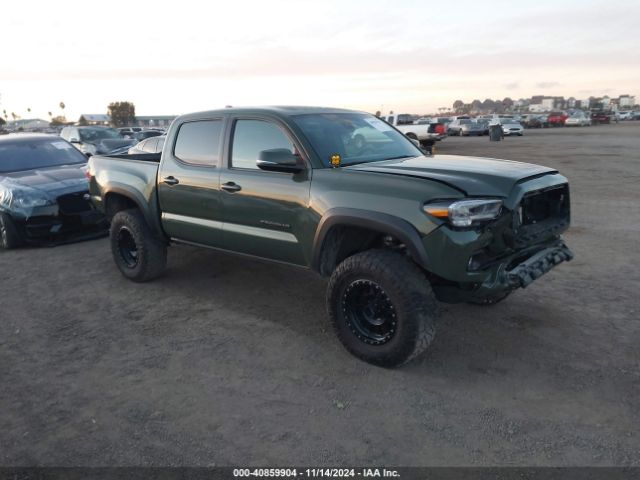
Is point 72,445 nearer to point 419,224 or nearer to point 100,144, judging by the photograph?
point 419,224

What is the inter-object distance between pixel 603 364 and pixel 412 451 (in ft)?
5.81

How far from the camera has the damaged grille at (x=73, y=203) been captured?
24.9 feet

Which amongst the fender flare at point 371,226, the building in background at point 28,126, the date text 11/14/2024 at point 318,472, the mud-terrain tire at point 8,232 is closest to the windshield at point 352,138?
the fender flare at point 371,226

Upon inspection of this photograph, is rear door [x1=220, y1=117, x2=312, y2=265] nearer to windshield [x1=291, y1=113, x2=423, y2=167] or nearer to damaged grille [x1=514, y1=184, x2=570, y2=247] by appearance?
windshield [x1=291, y1=113, x2=423, y2=167]

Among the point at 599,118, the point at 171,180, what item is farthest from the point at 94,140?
the point at 599,118

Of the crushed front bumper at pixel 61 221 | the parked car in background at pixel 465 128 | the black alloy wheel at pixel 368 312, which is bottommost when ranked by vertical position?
the black alloy wheel at pixel 368 312

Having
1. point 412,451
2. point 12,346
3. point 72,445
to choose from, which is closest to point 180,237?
point 12,346

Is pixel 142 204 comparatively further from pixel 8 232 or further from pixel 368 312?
pixel 8 232

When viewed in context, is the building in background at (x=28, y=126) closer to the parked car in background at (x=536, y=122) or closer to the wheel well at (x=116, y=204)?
the parked car in background at (x=536, y=122)

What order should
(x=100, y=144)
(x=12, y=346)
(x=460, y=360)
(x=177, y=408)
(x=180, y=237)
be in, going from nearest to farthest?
(x=177, y=408) → (x=460, y=360) → (x=12, y=346) → (x=180, y=237) → (x=100, y=144)

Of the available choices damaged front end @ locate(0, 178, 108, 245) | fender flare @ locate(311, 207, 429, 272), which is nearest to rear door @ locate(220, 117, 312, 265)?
fender flare @ locate(311, 207, 429, 272)

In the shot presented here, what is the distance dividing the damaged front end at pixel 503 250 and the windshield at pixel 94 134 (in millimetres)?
16565

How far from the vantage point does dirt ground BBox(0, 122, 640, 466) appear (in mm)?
2904

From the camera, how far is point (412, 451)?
9.36 feet
